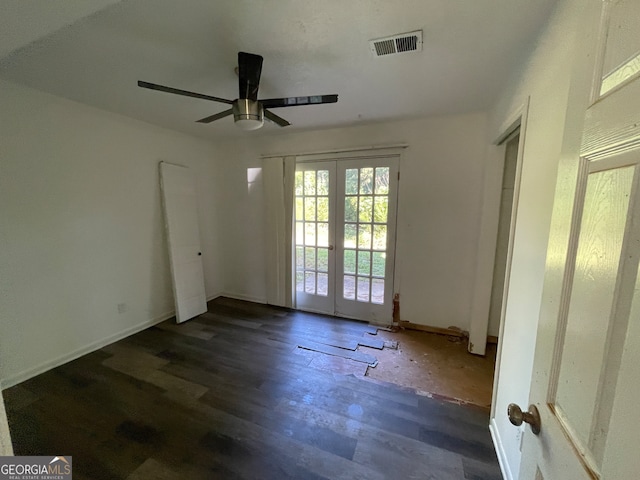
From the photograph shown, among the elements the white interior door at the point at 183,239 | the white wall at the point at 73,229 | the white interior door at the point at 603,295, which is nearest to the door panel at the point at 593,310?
the white interior door at the point at 603,295

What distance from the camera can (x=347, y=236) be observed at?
3.14 m

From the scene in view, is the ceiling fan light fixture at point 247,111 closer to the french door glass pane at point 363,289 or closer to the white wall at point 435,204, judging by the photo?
the white wall at point 435,204

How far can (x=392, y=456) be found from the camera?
1.48m

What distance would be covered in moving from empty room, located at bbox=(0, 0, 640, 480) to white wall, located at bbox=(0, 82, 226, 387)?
0.06ft

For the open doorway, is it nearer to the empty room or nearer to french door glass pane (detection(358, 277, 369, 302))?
the empty room

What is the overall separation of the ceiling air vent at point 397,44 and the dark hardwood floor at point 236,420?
2424 millimetres

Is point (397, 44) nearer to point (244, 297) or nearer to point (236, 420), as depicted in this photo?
point (236, 420)

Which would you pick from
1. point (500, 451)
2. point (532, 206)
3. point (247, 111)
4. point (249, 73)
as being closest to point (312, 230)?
point (247, 111)

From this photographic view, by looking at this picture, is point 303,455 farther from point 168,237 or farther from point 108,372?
point 168,237

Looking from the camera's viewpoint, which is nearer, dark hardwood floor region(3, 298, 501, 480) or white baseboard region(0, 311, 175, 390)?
dark hardwood floor region(3, 298, 501, 480)

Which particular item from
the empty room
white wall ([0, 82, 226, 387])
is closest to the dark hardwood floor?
the empty room

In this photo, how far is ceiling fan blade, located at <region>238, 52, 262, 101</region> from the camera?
1.50 m

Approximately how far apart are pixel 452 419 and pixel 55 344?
11.1 feet

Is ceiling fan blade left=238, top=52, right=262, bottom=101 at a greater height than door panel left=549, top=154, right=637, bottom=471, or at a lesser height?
greater
